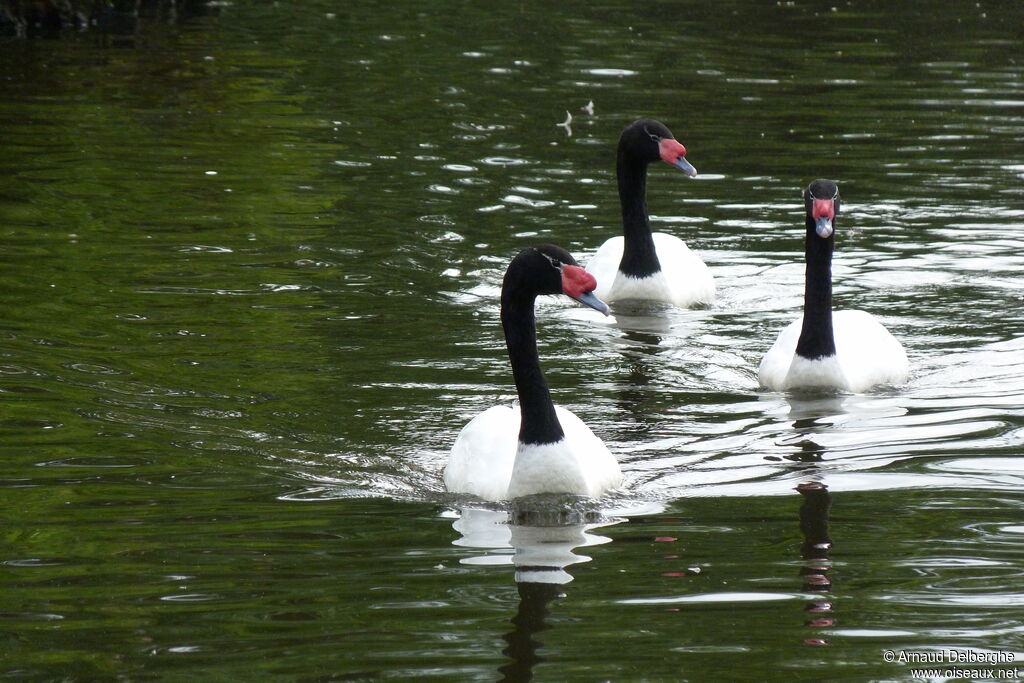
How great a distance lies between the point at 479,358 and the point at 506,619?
15.7 feet

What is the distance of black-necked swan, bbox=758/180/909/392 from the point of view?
33.9 ft

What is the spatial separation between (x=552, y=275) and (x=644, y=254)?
516 cm

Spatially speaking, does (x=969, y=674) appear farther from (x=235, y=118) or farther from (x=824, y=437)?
(x=235, y=118)

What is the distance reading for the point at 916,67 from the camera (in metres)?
24.3

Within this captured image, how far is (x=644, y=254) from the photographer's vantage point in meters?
13.2

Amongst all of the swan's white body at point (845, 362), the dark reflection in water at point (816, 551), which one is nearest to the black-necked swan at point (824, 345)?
the swan's white body at point (845, 362)

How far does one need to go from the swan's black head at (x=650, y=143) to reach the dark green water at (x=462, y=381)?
129 centimetres

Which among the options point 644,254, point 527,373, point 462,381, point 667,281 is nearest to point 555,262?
point 527,373

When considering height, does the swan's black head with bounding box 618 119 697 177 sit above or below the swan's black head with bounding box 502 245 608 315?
above

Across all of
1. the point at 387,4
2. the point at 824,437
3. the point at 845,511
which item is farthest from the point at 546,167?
the point at 387,4

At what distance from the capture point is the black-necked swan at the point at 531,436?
8.09 metres

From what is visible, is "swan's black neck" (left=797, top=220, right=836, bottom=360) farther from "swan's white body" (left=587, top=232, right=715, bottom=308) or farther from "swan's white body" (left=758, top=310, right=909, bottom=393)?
"swan's white body" (left=587, top=232, right=715, bottom=308)

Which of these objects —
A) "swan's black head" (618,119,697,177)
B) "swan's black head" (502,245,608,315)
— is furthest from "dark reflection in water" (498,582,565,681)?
"swan's black head" (618,119,697,177)

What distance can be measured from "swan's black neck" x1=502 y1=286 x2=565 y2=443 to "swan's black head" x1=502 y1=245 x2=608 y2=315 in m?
0.08
